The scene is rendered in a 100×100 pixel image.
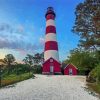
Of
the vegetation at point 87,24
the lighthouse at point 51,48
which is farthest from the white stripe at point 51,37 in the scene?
the vegetation at point 87,24

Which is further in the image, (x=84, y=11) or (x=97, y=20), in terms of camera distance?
(x=84, y=11)

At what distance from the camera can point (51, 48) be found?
58.9 m

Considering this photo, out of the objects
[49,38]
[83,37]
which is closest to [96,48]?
[83,37]

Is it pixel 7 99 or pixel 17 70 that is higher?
pixel 17 70

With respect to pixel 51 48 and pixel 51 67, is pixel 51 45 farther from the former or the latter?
pixel 51 67

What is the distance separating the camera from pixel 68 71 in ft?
211

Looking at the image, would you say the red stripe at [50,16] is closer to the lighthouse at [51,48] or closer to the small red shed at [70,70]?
the lighthouse at [51,48]

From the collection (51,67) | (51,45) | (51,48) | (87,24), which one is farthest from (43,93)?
(51,67)

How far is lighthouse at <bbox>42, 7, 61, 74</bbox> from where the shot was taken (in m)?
59.5

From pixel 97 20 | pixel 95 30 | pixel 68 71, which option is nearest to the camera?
pixel 97 20

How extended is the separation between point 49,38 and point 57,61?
5.65 metres

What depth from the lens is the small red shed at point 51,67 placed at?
61.8 meters

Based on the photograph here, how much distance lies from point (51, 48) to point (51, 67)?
17.8 feet

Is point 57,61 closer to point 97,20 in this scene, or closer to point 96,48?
point 96,48
